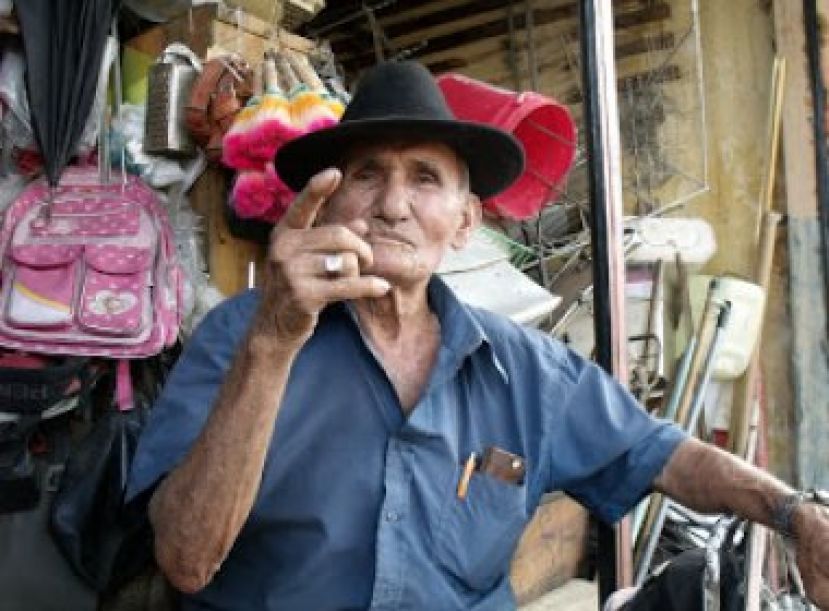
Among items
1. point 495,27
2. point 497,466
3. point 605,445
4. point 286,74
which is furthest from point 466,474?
point 495,27

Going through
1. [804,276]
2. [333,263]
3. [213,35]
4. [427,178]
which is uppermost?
[213,35]

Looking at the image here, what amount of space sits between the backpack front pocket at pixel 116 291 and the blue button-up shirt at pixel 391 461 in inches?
36.1

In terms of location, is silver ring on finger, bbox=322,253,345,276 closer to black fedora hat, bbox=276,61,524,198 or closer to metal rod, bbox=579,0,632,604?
black fedora hat, bbox=276,61,524,198

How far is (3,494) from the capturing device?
216 cm

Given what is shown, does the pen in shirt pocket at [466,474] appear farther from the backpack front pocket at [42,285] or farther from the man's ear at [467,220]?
the backpack front pocket at [42,285]

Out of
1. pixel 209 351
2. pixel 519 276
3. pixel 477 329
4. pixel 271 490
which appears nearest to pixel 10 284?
pixel 209 351

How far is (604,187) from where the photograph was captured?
1990 millimetres

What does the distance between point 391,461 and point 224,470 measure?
44 cm

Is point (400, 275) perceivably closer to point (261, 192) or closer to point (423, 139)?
point (423, 139)

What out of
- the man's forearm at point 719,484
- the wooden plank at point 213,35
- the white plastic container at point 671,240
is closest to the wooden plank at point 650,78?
the white plastic container at point 671,240

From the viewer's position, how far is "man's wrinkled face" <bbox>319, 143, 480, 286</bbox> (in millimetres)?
1555

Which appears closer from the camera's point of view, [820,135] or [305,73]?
[305,73]

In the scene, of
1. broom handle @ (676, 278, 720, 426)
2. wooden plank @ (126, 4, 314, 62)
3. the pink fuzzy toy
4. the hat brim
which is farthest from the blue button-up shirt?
broom handle @ (676, 278, 720, 426)

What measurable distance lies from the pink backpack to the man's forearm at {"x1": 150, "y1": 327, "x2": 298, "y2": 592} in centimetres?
Answer: 124
